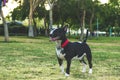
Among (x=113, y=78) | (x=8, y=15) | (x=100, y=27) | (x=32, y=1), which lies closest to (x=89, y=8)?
(x=32, y=1)

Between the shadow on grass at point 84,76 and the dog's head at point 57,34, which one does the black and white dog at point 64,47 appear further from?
the shadow on grass at point 84,76

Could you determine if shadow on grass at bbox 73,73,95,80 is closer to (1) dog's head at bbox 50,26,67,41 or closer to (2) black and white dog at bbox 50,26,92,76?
(2) black and white dog at bbox 50,26,92,76

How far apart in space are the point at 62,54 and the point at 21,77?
1.40 meters

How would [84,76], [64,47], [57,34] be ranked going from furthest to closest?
[84,76] < [64,47] < [57,34]

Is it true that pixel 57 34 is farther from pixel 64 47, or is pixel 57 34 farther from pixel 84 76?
pixel 84 76

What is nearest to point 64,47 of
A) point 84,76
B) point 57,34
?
point 57,34

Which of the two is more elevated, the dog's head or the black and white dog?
the dog's head

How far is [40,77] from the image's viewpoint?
452 inches

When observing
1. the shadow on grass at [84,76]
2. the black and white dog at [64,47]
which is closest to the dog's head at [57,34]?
the black and white dog at [64,47]

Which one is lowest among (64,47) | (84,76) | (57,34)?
(84,76)

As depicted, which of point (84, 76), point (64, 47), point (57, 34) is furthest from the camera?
point (84, 76)

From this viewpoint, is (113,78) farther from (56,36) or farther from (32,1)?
(32,1)

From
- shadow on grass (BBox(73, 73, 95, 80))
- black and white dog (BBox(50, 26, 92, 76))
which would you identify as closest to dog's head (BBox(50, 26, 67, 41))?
black and white dog (BBox(50, 26, 92, 76))

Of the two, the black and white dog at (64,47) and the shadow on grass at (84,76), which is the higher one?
the black and white dog at (64,47)
